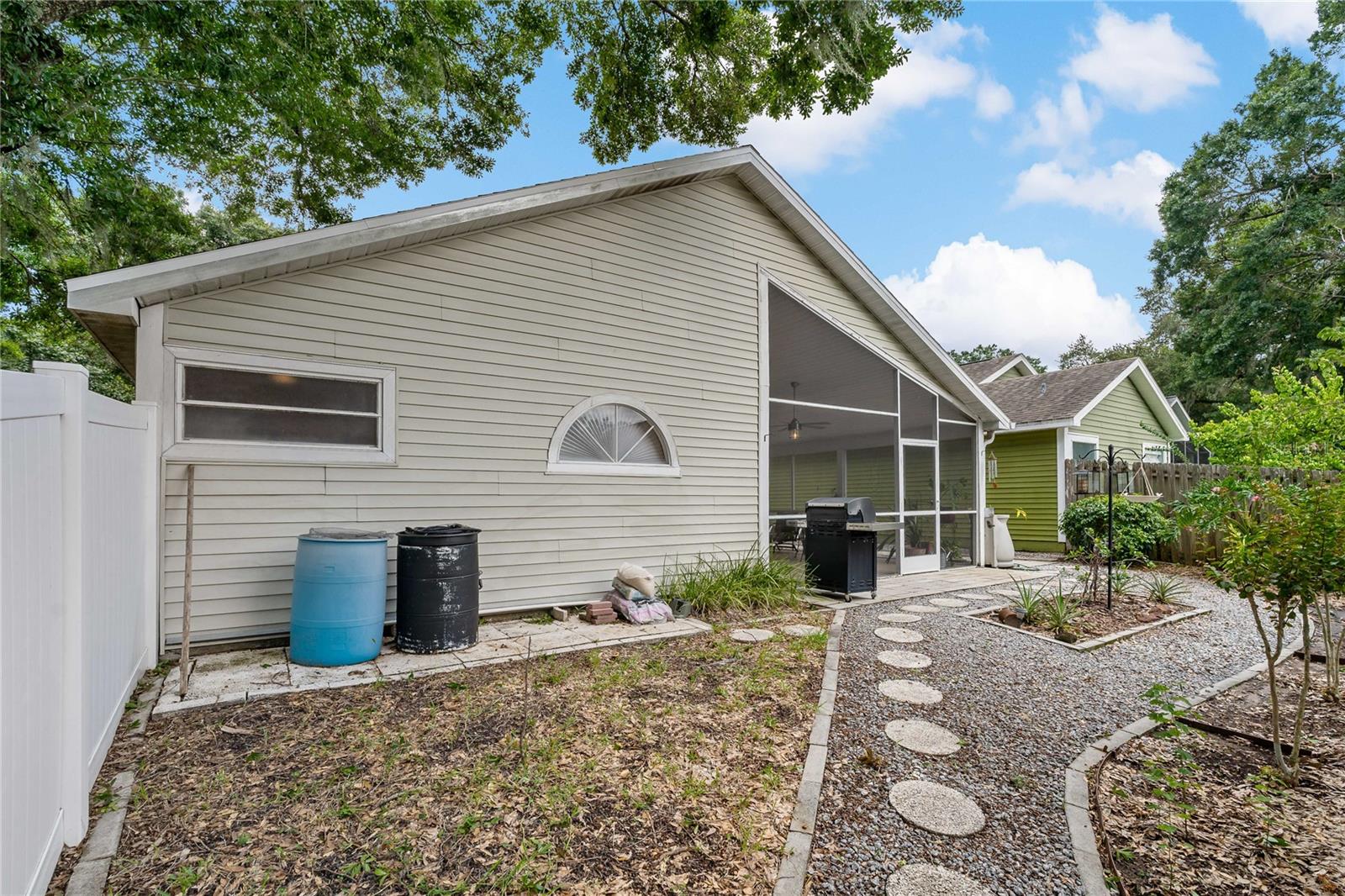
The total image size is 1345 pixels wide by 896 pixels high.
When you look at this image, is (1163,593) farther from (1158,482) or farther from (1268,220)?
(1268,220)

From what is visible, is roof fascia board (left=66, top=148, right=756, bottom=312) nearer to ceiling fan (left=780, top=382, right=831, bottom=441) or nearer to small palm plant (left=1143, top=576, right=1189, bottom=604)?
ceiling fan (left=780, top=382, right=831, bottom=441)

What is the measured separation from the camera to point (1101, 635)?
17.6ft

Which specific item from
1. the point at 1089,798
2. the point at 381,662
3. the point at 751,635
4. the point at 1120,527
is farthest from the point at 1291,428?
the point at 381,662

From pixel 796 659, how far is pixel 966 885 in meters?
2.52

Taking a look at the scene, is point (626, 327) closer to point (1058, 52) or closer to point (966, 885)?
point (966, 885)

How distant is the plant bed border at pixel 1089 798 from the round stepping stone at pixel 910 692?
0.88m

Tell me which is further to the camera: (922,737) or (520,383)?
(520,383)

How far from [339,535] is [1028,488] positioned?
42.6ft

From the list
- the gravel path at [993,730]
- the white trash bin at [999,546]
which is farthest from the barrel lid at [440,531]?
the white trash bin at [999,546]

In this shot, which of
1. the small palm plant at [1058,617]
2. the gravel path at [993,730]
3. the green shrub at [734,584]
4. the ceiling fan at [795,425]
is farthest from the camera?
the ceiling fan at [795,425]

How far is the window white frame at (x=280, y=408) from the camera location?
4.35 metres

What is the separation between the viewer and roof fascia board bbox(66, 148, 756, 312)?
3.95 metres

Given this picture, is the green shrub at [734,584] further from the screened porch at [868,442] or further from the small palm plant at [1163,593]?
the small palm plant at [1163,593]

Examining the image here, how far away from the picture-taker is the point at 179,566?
4312 mm
